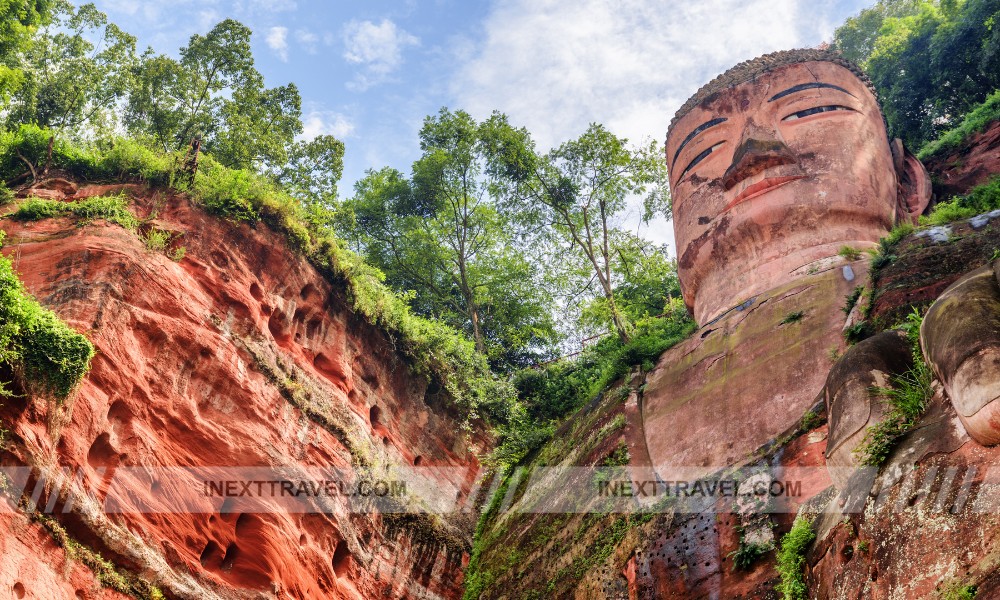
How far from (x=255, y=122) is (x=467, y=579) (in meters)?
10.5

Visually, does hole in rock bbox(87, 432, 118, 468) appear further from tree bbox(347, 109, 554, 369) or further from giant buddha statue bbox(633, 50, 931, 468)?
tree bbox(347, 109, 554, 369)

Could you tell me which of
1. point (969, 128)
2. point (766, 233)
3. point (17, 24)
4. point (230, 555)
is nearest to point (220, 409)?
point (230, 555)

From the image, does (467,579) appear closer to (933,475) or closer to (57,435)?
(57,435)

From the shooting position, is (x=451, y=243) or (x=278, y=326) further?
(x=451, y=243)

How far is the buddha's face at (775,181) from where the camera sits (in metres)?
14.6

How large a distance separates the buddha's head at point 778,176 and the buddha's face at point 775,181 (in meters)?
0.02

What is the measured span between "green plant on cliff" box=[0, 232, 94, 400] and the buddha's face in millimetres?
9353

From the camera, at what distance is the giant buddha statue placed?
478 inches

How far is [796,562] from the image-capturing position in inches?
317

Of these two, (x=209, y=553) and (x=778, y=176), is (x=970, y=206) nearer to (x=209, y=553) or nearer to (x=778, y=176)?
(x=778, y=176)

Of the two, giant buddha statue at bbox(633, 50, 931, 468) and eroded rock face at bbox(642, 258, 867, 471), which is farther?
giant buddha statue at bbox(633, 50, 931, 468)

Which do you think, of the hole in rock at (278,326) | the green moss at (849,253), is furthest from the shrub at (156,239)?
the green moss at (849,253)

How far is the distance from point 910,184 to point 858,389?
9.42 meters

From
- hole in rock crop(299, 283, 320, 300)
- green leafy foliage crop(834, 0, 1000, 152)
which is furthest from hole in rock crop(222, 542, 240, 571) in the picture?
green leafy foliage crop(834, 0, 1000, 152)
